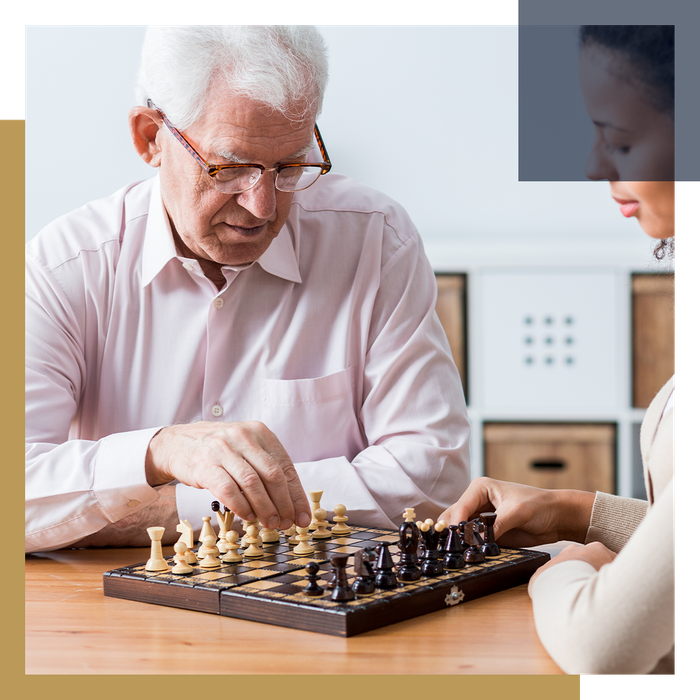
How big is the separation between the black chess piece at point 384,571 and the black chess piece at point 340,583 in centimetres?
6

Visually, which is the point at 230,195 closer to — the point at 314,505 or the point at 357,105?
→ the point at 314,505

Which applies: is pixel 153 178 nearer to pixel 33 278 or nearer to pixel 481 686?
pixel 33 278

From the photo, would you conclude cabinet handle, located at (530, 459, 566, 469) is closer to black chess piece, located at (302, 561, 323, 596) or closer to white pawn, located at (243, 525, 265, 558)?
white pawn, located at (243, 525, 265, 558)

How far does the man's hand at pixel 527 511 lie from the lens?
1.43m

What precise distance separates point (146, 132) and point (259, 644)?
1.10 meters

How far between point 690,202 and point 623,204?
0.08 m

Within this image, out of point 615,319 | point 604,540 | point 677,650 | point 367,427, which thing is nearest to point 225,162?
point 367,427

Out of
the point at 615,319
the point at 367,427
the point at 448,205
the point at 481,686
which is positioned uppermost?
the point at 448,205

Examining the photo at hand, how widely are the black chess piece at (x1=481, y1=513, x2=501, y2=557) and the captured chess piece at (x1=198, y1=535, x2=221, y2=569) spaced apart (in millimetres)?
403

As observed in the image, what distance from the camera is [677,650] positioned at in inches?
39.1

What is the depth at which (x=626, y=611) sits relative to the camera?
2.82ft

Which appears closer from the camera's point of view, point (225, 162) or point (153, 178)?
point (225, 162)

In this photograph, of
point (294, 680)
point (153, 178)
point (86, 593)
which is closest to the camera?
point (294, 680)

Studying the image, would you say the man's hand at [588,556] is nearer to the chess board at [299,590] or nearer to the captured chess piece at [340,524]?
the chess board at [299,590]
